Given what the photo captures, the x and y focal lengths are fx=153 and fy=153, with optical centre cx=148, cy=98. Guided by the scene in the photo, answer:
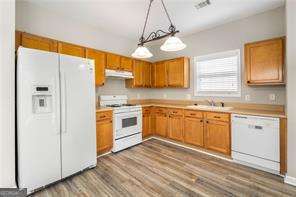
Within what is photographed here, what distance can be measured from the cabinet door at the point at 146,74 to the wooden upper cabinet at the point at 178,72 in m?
0.65

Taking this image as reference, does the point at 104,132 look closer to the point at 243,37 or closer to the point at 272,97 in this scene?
the point at 272,97

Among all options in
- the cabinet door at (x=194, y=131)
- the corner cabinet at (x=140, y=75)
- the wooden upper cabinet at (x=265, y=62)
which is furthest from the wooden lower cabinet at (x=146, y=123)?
the wooden upper cabinet at (x=265, y=62)

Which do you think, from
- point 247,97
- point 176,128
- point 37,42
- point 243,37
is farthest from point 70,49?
point 247,97

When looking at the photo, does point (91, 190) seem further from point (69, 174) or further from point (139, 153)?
point (139, 153)

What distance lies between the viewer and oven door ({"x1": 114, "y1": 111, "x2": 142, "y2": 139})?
3531 mm

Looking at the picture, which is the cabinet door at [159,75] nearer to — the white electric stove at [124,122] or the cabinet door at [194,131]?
the white electric stove at [124,122]

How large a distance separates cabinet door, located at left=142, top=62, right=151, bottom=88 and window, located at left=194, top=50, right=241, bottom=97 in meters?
1.42

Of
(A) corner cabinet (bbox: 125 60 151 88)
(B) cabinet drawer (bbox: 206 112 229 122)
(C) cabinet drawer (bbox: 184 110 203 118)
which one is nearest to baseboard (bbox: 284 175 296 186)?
(B) cabinet drawer (bbox: 206 112 229 122)

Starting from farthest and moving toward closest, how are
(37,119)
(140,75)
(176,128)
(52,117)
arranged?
1. (140,75)
2. (176,128)
3. (52,117)
4. (37,119)

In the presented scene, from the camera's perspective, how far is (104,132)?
3.28 m

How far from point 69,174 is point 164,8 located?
3290 millimetres

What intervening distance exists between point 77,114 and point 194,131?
2.49 metres

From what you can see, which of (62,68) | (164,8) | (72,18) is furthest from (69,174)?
(164,8)

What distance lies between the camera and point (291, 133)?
2.26 meters
